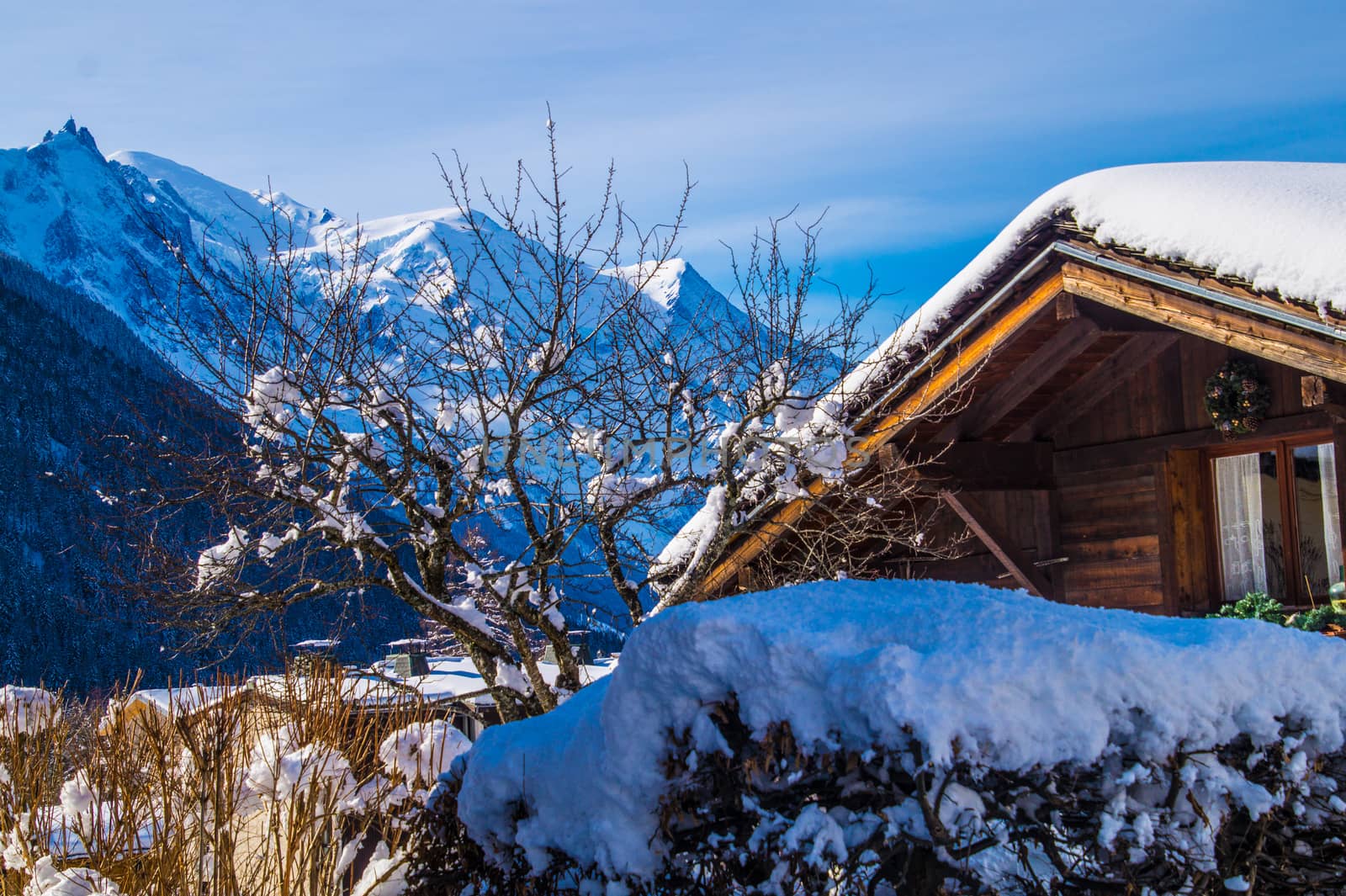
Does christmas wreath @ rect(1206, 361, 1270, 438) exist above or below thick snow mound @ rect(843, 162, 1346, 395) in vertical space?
below

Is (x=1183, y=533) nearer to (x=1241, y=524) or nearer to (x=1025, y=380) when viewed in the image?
(x=1241, y=524)

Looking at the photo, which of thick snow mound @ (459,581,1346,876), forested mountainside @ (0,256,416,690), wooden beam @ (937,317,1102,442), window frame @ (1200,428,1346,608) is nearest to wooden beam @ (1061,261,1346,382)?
wooden beam @ (937,317,1102,442)

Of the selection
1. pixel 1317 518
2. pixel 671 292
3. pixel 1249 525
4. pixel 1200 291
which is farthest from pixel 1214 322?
pixel 671 292

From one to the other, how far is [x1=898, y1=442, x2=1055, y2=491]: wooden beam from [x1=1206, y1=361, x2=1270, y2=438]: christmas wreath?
153 centimetres

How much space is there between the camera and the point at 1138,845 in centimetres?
206

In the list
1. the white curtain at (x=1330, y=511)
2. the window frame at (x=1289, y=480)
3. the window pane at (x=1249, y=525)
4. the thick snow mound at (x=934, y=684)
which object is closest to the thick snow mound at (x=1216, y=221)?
the window frame at (x=1289, y=480)

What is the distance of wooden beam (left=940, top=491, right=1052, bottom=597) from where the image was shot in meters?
7.75

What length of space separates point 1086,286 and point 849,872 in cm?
504

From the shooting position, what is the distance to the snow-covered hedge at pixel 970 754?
2.08m

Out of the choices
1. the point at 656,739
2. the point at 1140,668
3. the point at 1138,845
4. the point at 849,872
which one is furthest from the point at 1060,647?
the point at 656,739

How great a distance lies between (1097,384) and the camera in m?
8.08

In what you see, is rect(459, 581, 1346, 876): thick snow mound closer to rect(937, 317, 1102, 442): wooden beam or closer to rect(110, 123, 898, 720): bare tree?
rect(110, 123, 898, 720): bare tree

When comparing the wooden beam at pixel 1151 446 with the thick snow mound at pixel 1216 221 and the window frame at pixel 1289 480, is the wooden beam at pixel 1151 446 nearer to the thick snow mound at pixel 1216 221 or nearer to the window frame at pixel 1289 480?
the window frame at pixel 1289 480

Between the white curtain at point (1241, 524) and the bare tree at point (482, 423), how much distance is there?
2794 mm
